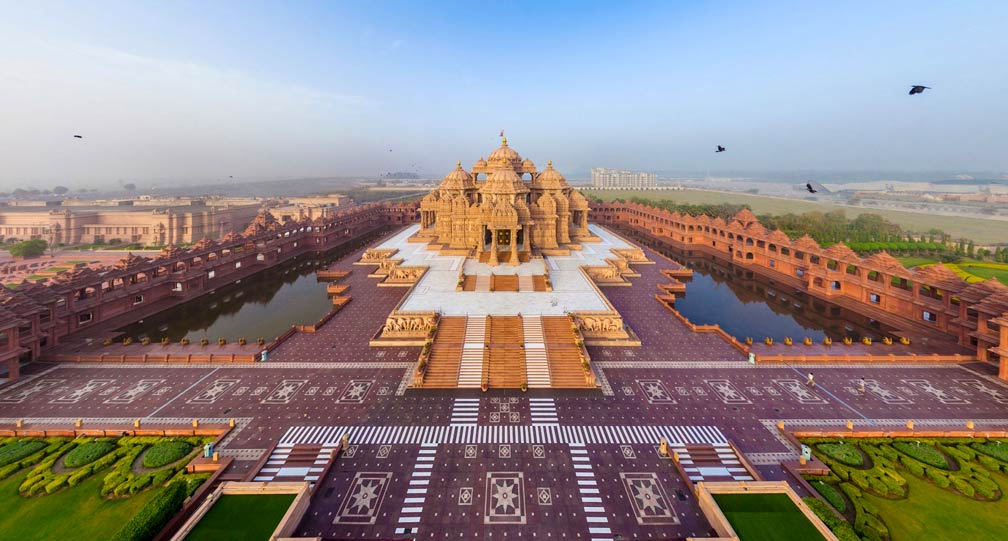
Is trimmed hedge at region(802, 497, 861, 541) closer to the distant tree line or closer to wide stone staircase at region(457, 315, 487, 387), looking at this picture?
wide stone staircase at region(457, 315, 487, 387)

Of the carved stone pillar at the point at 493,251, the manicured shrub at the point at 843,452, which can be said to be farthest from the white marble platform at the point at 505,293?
the manicured shrub at the point at 843,452

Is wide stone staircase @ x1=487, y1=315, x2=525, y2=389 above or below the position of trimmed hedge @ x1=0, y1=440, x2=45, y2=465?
above

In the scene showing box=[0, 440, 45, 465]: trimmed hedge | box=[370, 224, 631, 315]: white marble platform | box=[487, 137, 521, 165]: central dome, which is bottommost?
box=[0, 440, 45, 465]: trimmed hedge

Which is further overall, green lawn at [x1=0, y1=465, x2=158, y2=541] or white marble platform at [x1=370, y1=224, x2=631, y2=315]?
white marble platform at [x1=370, y1=224, x2=631, y2=315]

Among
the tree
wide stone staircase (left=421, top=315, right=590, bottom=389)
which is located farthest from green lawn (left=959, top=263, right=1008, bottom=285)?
the tree

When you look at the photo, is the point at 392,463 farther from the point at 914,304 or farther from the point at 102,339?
the point at 914,304

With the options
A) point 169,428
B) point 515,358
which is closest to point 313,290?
point 169,428

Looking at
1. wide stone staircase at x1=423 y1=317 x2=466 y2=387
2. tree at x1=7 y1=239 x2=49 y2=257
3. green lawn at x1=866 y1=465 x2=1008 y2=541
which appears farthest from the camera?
tree at x1=7 y1=239 x2=49 y2=257

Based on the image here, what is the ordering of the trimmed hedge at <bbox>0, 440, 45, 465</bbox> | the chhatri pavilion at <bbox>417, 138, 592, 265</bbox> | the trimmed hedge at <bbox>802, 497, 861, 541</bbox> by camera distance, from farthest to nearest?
the chhatri pavilion at <bbox>417, 138, 592, 265</bbox>, the trimmed hedge at <bbox>0, 440, 45, 465</bbox>, the trimmed hedge at <bbox>802, 497, 861, 541</bbox>

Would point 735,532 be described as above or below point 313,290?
below
